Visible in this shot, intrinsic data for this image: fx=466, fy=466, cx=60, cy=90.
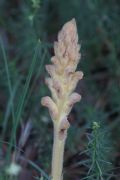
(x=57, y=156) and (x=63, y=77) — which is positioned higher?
(x=63, y=77)

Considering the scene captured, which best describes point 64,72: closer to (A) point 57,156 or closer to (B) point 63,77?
(B) point 63,77

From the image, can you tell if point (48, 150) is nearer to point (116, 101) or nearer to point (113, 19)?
point (116, 101)

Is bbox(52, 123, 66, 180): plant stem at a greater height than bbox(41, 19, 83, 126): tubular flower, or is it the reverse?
bbox(41, 19, 83, 126): tubular flower

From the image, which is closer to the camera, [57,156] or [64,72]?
[64,72]

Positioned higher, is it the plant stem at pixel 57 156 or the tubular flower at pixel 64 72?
the tubular flower at pixel 64 72

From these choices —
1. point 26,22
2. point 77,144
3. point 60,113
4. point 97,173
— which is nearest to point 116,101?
point 77,144

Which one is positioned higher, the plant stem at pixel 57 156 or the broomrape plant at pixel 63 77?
the broomrape plant at pixel 63 77

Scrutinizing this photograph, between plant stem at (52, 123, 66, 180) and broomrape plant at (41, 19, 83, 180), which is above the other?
broomrape plant at (41, 19, 83, 180)

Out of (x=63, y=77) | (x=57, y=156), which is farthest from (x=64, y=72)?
(x=57, y=156)
